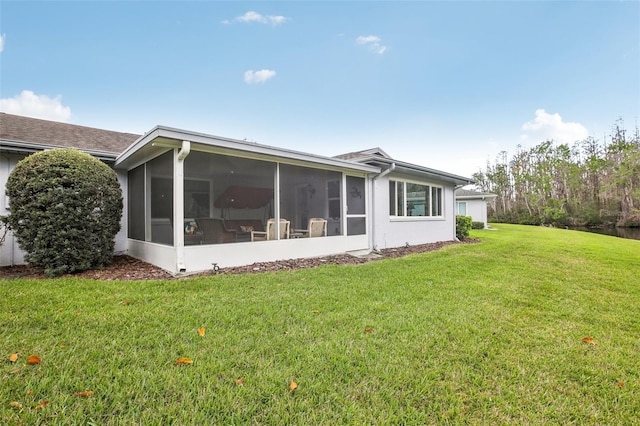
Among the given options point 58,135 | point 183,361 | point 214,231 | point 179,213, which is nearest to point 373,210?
point 214,231

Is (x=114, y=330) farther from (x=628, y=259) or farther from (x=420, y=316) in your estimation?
(x=628, y=259)

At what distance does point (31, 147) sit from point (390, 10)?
10268 millimetres

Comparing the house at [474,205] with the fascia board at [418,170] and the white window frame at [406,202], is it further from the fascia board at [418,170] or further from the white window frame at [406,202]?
the white window frame at [406,202]

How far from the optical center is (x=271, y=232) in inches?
266

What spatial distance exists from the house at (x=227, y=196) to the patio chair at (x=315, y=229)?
3 cm

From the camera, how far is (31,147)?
246 inches

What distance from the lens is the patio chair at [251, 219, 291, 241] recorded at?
6.61m

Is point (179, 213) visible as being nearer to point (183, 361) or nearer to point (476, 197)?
point (183, 361)

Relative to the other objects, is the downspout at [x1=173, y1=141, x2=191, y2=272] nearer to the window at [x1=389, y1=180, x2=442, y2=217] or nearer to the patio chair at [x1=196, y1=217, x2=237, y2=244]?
the patio chair at [x1=196, y1=217, x2=237, y2=244]

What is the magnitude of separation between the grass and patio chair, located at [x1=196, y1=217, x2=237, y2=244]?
4.06 ft

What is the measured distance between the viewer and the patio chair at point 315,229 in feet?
24.6

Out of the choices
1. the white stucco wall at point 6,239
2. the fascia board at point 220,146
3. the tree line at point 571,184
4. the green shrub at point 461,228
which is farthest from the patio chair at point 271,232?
the tree line at point 571,184

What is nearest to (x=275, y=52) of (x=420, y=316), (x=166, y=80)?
(x=166, y=80)

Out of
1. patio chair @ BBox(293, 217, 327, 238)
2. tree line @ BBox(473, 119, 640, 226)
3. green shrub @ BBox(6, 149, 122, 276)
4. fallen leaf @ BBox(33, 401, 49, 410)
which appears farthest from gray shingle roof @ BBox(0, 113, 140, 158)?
tree line @ BBox(473, 119, 640, 226)
